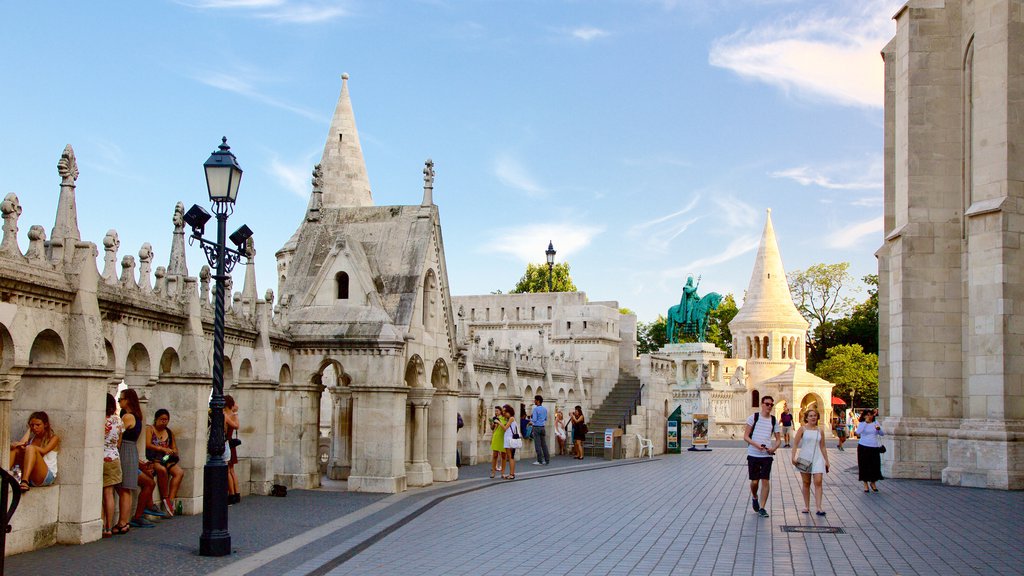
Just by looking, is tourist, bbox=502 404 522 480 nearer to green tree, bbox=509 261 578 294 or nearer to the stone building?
the stone building

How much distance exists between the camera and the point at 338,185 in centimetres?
3506

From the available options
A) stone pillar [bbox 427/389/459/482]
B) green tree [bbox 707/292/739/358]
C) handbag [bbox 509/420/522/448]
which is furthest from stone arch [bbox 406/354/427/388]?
Answer: green tree [bbox 707/292/739/358]

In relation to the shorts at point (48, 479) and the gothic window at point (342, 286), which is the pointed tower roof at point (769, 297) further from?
the shorts at point (48, 479)

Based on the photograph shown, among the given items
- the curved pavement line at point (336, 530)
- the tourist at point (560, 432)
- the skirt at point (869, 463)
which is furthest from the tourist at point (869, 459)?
the tourist at point (560, 432)

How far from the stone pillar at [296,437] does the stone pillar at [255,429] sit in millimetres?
1207

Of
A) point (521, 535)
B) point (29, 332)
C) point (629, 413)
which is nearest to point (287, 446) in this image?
point (521, 535)

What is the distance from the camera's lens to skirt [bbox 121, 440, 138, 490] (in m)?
13.4

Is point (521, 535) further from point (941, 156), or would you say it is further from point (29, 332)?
point (941, 156)

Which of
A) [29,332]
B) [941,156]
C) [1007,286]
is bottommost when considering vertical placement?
[29,332]

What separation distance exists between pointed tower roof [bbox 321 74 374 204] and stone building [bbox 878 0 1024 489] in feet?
55.7

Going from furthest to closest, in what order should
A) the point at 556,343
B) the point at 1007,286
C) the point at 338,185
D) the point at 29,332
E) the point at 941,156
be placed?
the point at 556,343
the point at 338,185
the point at 941,156
the point at 1007,286
the point at 29,332

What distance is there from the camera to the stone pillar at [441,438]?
23125 millimetres

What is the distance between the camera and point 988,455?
21.5 metres

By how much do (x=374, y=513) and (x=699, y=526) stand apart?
4.86 meters
